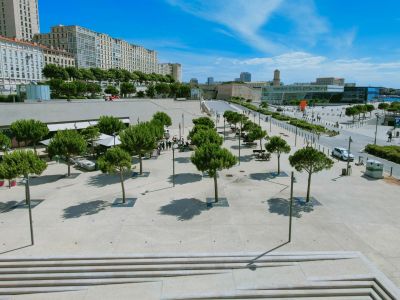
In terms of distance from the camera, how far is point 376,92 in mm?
185875

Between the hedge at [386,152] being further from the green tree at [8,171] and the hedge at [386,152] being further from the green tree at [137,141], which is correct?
the green tree at [8,171]

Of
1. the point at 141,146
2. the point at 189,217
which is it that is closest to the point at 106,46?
the point at 141,146

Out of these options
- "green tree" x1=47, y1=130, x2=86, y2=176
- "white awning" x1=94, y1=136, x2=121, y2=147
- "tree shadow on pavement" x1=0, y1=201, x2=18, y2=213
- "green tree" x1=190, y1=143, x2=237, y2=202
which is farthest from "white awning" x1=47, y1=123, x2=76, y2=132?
"green tree" x1=190, y1=143, x2=237, y2=202

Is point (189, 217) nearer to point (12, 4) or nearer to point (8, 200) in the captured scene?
point (8, 200)

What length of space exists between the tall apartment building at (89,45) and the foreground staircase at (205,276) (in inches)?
5281

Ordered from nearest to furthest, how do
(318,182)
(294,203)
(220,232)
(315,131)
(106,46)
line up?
(220,232) → (294,203) → (318,182) → (315,131) → (106,46)

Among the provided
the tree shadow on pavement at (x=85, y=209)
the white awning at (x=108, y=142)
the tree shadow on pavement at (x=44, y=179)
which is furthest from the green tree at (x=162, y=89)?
the tree shadow on pavement at (x=85, y=209)

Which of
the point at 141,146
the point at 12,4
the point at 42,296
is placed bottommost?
the point at 42,296

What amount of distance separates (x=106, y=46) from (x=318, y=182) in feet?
490

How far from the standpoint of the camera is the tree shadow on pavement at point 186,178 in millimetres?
25797

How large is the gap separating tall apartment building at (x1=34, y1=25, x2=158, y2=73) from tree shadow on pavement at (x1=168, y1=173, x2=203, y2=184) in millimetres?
122333

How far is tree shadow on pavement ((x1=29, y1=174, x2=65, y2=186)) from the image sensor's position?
25689mm

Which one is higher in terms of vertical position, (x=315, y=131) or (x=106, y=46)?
(x=106, y=46)

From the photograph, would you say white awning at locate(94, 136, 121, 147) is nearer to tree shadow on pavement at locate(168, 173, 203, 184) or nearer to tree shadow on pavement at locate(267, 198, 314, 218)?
tree shadow on pavement at locate(168, 173, 203, 184)
